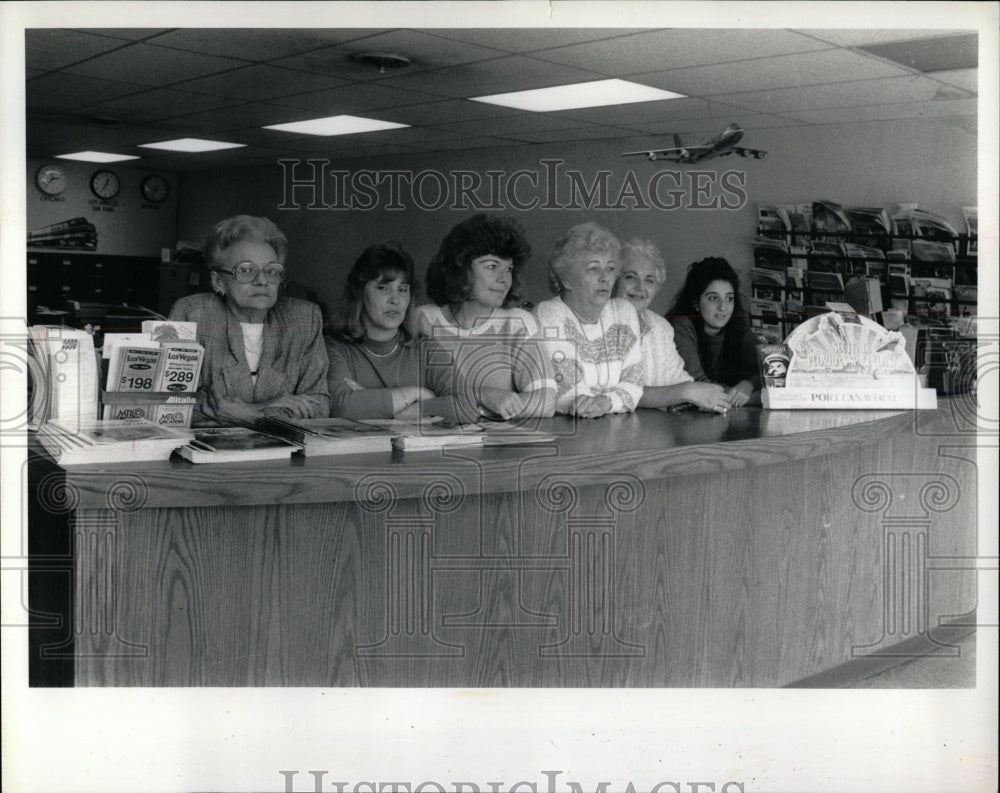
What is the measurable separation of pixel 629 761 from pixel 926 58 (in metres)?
2.25

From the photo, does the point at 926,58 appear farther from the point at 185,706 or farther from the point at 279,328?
Answer: the point at 185,706

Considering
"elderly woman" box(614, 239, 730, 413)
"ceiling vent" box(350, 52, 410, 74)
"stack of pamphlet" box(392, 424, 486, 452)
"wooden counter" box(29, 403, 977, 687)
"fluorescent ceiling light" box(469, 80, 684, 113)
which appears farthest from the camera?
"elderly woman" box(614, 239, 730, 413)

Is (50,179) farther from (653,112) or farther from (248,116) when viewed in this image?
(653,112)

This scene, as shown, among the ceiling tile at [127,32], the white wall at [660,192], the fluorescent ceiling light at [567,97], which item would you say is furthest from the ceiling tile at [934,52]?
the ceiling tile at [127,32]

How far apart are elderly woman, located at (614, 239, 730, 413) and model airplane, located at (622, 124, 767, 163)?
27 centimetres

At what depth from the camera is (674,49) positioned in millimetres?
3461

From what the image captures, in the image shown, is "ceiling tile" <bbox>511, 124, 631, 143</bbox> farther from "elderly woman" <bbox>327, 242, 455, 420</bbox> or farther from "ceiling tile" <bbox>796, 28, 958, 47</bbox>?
"ceiling tile" <bbox>796, 28, 958, 47</bbox>

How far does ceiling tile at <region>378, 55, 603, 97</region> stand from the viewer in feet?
11.4

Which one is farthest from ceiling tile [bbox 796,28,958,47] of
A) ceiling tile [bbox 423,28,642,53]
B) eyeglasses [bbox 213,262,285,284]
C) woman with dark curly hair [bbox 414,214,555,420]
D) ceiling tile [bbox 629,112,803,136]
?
eyeglasses [bbox 213,262,285,284]

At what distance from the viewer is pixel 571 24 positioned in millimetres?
3396

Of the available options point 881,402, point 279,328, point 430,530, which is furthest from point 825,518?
point 279,328

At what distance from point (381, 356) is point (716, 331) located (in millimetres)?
1041

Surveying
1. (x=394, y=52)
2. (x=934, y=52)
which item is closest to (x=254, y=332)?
(x=394, y=52)

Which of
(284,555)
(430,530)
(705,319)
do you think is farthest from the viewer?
(705,319)
